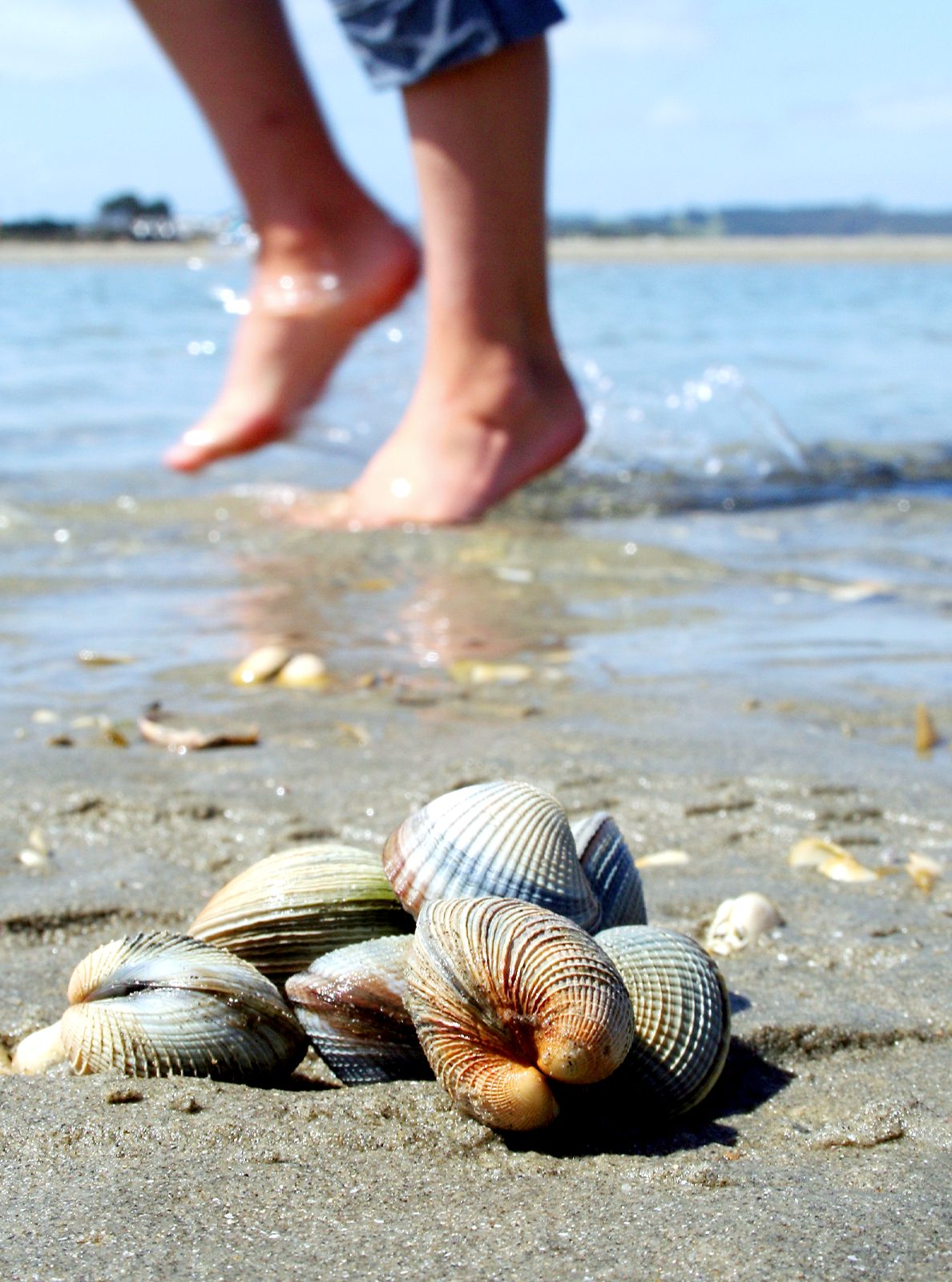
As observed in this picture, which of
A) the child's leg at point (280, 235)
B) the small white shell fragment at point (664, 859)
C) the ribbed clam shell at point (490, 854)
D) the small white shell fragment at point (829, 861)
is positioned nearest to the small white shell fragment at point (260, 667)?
the small white shell fragment at point (664, 859)

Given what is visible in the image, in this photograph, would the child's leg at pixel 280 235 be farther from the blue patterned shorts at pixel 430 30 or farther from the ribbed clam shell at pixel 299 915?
the ribbed clam shell at pixel 299 915

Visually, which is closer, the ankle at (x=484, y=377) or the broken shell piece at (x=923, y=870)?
the broken shell piece at (x=923, y=870)

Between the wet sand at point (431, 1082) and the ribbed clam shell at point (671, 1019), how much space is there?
0.03 metres

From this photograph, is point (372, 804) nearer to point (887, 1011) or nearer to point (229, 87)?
point (887, 1011)

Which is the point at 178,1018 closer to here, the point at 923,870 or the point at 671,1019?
the point at 671,1019

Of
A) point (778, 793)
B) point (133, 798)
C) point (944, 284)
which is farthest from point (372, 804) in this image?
point (944, 284)

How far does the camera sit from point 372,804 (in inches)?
86.7

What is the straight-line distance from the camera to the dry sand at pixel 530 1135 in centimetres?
105

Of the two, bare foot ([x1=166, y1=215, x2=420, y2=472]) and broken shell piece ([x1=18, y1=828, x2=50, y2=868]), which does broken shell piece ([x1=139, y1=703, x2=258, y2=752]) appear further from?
bare foot ([x1=166, y1=215, x2=420, y2=472])

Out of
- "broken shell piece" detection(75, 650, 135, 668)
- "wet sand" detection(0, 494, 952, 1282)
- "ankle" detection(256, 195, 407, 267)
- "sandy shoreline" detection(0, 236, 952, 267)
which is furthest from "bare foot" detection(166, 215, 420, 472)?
"sandy shoreline" detection(0, 236, 952, 267)

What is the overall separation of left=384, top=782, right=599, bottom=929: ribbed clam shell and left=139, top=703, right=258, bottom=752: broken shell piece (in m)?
1.08

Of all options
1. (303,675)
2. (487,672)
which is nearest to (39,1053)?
(303,675)

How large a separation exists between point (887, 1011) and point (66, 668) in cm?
200

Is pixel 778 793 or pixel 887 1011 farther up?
pixel 887 1011
